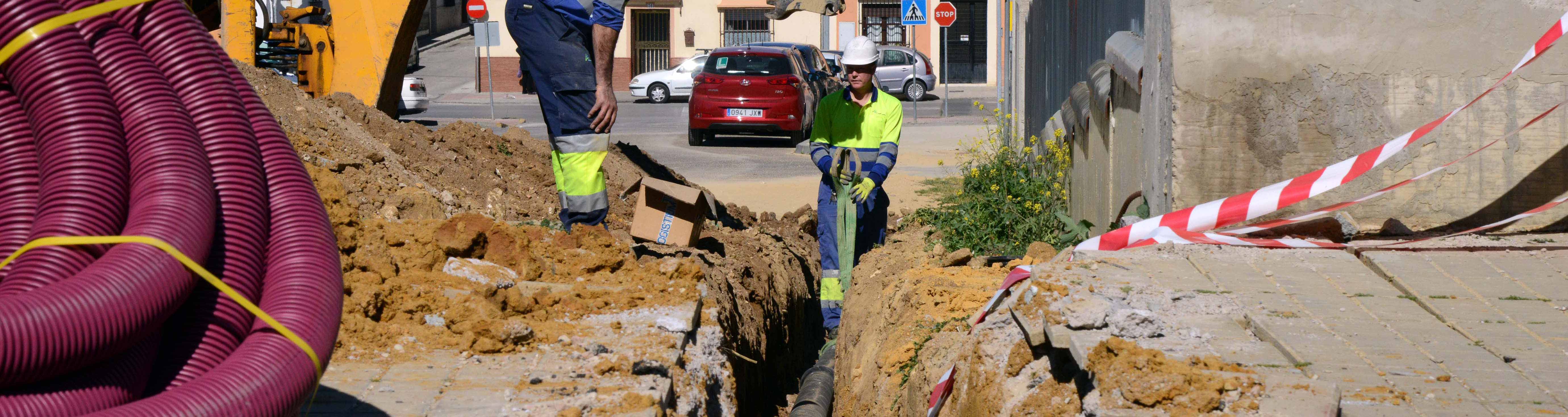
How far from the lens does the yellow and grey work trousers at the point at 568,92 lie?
5.48 metres

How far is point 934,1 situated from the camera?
34.5 meters

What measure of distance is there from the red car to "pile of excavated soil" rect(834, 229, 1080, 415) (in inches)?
318

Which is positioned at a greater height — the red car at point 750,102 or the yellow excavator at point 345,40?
the yellow excavator at point 345,40

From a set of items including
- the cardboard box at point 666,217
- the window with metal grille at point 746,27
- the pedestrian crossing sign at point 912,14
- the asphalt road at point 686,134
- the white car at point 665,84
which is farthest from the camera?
the window with metal grille at point 746,27

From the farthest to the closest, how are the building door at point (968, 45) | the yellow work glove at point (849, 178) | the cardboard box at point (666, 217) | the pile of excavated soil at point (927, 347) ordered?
the building door at point (968, 45) < the yellow work glove at point (849, 178) < the cardboard box at point (666, 217) < the pile of excavated soil at point (927, 347)

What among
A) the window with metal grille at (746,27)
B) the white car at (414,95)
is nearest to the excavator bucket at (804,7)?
the white car at (414,95)

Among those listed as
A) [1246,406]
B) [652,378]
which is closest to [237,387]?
[652,378]

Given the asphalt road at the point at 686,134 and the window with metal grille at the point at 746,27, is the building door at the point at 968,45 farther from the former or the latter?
the asphalt road at the point at 686,134

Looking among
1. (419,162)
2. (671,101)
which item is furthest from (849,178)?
(671,101)

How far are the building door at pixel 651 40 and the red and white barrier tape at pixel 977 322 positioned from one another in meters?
29.2

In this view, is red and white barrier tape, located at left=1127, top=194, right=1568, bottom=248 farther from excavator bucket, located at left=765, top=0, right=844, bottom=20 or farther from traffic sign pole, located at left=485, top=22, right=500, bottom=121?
traffic sign pole, located at left=485, top=22, right=500, bottom=121

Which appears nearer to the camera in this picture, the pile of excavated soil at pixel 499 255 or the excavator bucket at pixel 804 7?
the pile of excavated soil at pixel 499 255

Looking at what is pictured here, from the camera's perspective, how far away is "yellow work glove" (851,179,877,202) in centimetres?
655

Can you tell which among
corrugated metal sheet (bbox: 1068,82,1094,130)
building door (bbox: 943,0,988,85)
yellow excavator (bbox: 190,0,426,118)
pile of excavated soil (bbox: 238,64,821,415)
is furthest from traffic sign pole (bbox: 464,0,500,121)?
corrugated metal sheet (bbox: 1068,82,1094,130)
